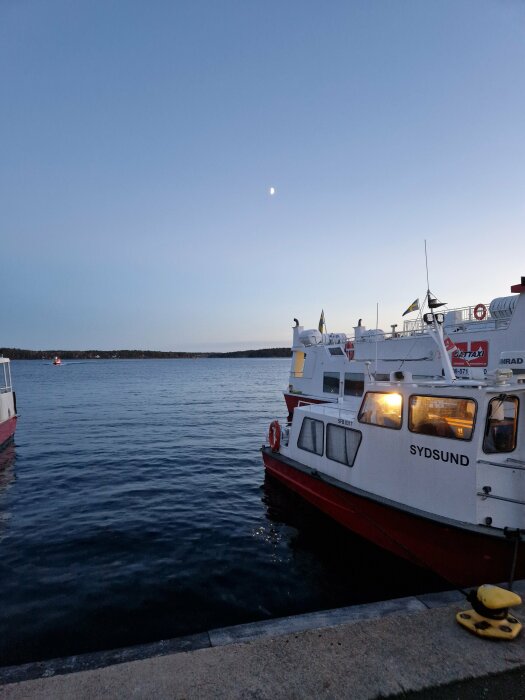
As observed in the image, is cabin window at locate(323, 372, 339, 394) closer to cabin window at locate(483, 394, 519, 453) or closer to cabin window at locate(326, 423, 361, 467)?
cabin window at locate(326, 423, 361, 467)

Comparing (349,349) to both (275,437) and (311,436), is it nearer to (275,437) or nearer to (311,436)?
(275,437)

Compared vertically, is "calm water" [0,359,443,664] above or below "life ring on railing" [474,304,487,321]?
below

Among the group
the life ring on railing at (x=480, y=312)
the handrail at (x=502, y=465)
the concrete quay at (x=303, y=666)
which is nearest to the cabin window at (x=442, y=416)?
the handrail at (x=502, y=465)

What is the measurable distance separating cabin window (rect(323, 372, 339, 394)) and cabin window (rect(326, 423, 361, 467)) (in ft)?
49.3

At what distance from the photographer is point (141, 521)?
1196cm

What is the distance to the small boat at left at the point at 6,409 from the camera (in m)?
21.1

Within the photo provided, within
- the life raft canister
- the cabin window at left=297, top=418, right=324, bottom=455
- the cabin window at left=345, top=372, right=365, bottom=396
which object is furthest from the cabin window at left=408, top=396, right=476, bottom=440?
the life raft canister

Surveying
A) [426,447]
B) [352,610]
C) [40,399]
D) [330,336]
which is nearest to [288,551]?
[426,447]

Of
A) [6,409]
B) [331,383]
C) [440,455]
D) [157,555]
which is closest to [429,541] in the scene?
[440,455]

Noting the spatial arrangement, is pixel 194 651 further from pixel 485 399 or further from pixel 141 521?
pixel 141 521

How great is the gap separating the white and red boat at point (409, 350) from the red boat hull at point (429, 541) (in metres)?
3.57

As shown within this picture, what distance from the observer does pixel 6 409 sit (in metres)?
22.0

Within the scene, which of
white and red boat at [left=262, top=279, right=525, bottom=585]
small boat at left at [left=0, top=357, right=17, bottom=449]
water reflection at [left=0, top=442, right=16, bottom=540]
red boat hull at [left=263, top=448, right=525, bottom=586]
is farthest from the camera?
small boat at left at [left=0, top=357, right=17, bottom=449]

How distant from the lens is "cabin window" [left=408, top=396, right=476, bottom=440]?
768 centimetres
